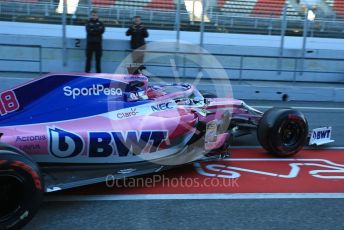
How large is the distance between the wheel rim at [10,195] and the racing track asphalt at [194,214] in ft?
1.00

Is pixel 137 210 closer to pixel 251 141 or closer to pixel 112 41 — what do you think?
pixel 251 141

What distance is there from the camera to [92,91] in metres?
5.32

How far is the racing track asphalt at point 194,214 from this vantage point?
4242 mm

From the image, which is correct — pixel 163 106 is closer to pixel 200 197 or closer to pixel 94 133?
pixel 94 133

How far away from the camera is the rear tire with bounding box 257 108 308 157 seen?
250 inches

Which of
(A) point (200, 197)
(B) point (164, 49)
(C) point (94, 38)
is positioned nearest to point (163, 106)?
(A) point (200, 197)

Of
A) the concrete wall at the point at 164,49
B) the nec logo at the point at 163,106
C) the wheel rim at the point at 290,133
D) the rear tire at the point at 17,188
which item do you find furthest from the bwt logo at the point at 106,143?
the concrete wall at the point at 164,49

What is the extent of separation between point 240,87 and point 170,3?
3865 mm

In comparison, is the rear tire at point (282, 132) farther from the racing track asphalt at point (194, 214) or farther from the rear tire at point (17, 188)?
the rear tire at point (17, 188)

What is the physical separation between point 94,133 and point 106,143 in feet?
0.54

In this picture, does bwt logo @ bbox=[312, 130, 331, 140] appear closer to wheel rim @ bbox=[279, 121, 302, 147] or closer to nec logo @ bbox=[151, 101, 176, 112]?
wheel rim @ bbox=[279, 121, 302, 147]

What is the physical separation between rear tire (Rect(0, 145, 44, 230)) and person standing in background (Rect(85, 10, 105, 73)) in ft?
28.4

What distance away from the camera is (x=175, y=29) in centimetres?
1396

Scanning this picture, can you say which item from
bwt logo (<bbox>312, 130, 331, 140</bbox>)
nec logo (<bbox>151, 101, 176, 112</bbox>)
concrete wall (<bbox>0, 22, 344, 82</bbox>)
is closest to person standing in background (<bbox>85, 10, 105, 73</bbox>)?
concrete wall (<bbox>0, 22, 344, 82</bbox>)
